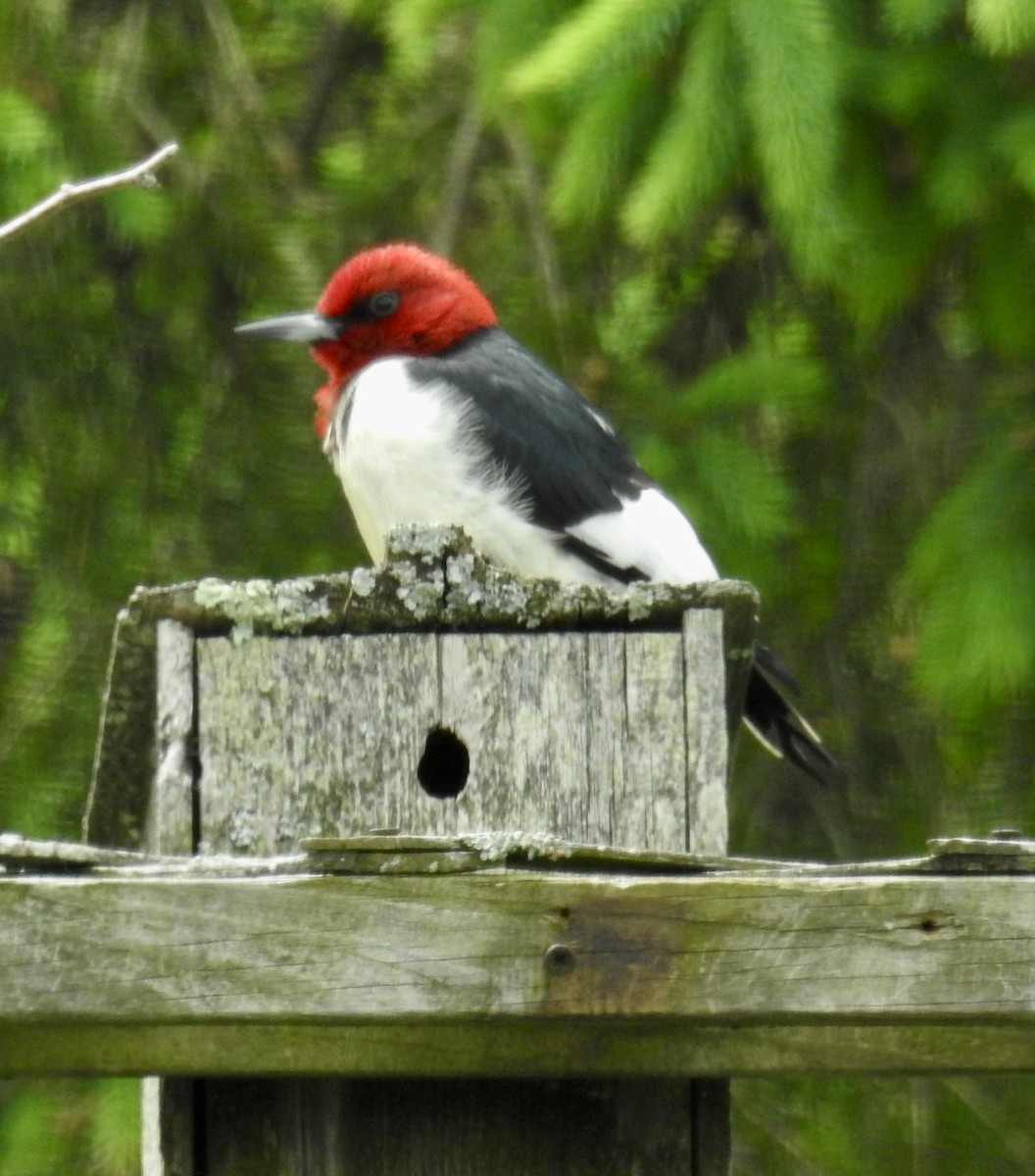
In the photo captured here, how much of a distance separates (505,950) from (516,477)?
150cm

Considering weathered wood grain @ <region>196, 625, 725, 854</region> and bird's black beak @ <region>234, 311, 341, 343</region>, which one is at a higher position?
bird's black beak @ <region>234, 311, 341, 343</region>

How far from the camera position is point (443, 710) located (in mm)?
2180

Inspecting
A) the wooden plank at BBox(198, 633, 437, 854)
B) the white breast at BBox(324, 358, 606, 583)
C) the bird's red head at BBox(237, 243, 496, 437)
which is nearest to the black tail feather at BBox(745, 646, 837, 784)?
the white breast at BBox(324, 358, 606, 583)

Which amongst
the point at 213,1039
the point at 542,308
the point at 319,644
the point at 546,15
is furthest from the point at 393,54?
the point at 213,1039

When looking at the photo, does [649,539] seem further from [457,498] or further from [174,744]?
[174,744]

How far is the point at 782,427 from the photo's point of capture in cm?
397

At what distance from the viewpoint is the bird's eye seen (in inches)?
140

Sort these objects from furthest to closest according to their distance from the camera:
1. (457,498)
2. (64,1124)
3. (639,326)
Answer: (639,326)
(64,1124)
(457,498)

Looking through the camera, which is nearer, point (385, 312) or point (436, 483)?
point (436, 483)

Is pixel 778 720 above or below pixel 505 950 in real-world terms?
above

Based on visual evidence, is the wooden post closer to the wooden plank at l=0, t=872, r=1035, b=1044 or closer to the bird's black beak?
the wooden plank at l=0, t=872, r=1035, b=1044

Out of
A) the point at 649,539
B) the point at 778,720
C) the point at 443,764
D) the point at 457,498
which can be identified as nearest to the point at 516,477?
the point at 457,498

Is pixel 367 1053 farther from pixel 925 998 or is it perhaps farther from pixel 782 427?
pixel 782 427

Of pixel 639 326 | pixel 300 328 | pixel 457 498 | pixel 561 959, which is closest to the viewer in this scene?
pixel 561 959
